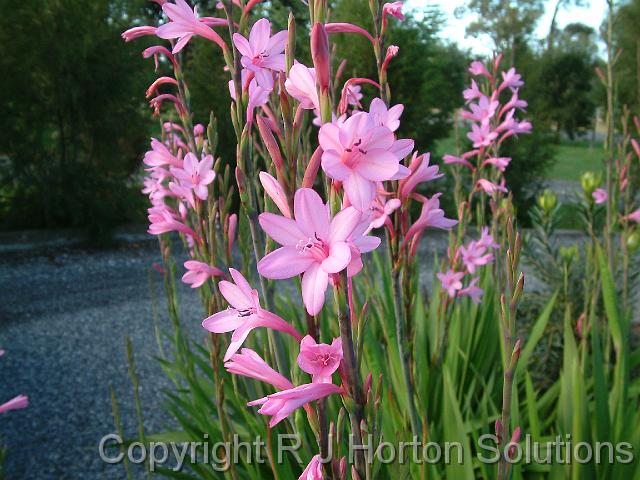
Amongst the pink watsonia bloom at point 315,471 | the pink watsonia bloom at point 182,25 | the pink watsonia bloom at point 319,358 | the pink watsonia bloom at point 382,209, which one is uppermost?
the pink watsonia bloom at point 182,25

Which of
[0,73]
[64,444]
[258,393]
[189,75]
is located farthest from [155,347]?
[189,75]

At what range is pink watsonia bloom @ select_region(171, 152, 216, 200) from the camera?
1.48m

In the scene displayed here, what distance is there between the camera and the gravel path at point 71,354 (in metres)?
3.24

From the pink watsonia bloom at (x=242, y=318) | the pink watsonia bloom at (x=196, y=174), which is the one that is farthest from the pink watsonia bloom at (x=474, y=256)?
the pink watsonia bloom at (x=242, y=318)

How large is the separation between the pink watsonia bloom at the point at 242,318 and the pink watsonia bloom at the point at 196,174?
2.08 ft

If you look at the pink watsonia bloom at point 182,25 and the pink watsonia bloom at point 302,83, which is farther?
the pink watsonia bloom at point 182,25

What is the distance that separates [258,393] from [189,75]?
838 cm

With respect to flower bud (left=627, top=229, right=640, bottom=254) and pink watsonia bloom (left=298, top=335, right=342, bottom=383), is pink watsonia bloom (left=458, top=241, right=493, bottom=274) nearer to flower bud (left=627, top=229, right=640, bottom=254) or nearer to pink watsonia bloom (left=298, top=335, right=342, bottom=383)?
flower bud (left=627, top=229, right=640, bottom=254)

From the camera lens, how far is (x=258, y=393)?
1616mm

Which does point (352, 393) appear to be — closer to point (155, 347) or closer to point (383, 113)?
point (383, 113)

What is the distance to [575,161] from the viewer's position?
20.8 meters

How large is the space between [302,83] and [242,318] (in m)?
0.36

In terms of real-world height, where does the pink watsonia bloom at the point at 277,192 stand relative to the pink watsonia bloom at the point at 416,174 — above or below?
above

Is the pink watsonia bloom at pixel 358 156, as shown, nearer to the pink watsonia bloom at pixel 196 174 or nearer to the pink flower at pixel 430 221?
the pink flower at pixel 430 221
